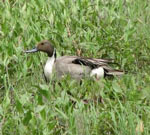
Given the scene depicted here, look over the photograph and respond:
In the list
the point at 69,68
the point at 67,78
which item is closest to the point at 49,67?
the point at 69,68

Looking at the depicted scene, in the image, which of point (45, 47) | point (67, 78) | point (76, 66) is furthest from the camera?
point (45, 47)

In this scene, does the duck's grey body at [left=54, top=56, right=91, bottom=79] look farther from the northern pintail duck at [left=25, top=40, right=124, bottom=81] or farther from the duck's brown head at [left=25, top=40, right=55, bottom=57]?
the duck's brown head at [left=25, top=40, right=55, bottom=57]

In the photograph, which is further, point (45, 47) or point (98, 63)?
point (45, 47)

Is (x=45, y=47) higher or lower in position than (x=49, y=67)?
higher

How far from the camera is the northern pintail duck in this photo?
21.0 feet

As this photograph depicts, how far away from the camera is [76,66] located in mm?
6488

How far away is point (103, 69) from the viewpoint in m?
6.51

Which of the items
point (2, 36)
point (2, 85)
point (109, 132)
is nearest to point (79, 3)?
point (2, 36)

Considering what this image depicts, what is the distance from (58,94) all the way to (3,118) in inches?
28.5

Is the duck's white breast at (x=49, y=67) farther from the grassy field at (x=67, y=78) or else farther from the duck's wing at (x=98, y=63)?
the duck's wing at (x=98, y=63)

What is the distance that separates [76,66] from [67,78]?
847mm

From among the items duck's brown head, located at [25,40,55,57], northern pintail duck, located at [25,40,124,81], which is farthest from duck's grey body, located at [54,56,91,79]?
duck's brown head, located at [25,40,55,57]

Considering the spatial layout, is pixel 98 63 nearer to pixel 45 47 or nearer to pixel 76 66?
pixel 76 66

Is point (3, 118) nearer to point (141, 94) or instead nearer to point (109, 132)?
point (109, 132)
